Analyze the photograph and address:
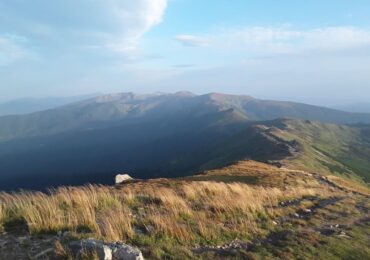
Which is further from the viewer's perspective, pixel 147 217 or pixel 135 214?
pixel 135 214

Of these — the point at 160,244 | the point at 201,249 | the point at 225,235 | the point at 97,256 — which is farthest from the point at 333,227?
the point at 97,256

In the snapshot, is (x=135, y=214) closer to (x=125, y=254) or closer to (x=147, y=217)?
(x=147, y=217)

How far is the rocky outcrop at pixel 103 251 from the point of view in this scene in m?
9.92

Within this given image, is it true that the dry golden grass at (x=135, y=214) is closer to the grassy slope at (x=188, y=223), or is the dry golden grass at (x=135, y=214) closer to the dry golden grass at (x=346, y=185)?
the grassy slope at (x=188, y=223)

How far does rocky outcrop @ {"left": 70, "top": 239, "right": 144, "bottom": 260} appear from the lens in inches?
391

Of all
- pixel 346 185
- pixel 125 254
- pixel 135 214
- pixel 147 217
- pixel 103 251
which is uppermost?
pixel 103 251

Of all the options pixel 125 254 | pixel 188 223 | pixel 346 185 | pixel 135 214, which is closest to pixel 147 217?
pixel 135 214

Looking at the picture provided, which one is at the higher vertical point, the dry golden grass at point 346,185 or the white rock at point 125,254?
the white rock at point 125,254

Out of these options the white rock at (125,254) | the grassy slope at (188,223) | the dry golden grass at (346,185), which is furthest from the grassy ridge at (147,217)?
the dry golden grass at (346,185)

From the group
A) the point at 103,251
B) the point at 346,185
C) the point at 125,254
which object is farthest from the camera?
the point at 346,185

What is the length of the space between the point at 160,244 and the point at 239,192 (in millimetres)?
10819

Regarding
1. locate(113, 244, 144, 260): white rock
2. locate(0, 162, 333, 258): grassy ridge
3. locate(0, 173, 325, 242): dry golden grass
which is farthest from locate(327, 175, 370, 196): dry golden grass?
locate(113, 244, 144, 260): white rock

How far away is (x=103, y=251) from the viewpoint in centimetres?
994

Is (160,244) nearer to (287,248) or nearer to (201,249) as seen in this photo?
(201,249)
